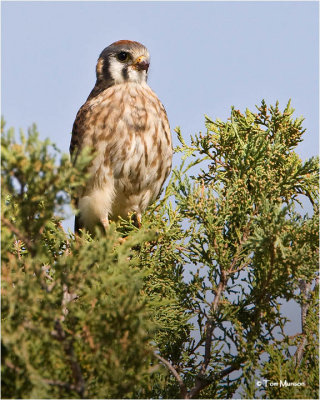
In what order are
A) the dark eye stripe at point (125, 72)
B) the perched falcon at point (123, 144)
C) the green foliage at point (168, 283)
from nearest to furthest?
the green foliage at point (168, 283) < the perched falcon at point (123, 144) < the dark eye stripe at point (125, 72)

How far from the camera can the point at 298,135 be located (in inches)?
127

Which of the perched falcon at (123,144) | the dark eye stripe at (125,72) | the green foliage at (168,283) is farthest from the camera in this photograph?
the dark eye stripe at (125,72)

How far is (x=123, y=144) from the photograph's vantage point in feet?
11.6

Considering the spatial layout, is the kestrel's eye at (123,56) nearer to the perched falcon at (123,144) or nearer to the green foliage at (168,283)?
the perched falcon at (123,144)

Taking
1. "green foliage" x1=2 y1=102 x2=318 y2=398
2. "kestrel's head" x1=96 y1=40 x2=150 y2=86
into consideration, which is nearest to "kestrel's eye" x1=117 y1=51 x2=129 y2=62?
"kestrel's head" x1=96 y1=40 x2=150 y2=86

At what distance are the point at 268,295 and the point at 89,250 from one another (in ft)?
3.26

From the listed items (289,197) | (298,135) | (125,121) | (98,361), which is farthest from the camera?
(125,121)

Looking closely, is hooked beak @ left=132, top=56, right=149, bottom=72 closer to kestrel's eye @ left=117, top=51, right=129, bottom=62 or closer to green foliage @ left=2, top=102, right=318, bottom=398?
kestrel's eye @ left=117, top=51, right=129, bottom=62

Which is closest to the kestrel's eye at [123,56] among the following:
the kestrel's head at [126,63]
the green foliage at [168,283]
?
the kestrel's head at [126,63]

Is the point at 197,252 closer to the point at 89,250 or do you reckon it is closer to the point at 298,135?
the point at 89,250

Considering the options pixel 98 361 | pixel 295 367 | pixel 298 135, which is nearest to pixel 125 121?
pixel 298 135

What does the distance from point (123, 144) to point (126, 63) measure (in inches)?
36.9

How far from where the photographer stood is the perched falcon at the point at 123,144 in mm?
3557

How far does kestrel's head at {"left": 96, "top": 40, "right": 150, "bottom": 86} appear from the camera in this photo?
4070 millimetres
